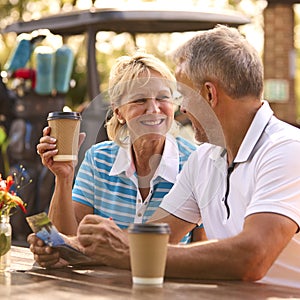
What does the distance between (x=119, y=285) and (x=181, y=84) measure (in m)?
0.95

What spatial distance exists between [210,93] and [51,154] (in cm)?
57

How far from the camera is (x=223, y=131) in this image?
3090 millimetres

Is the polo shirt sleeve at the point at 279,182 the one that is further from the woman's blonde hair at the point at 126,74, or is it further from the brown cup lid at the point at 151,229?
the woman's blonde hair at the point at 126,74

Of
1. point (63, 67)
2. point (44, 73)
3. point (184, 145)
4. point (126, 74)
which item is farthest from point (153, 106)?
point (63, 67)

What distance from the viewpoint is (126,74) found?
3.55 m

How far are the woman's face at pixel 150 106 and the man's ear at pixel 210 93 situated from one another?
1.39 ft

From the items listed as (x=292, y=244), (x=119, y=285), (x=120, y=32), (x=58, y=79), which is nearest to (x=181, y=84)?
(x=292, y=244)

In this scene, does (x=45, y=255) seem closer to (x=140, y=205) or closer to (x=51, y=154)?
(x=51, y=154)

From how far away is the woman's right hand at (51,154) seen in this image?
321 cm

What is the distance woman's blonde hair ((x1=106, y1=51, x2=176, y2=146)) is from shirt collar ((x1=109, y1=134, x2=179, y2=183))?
0.26ft

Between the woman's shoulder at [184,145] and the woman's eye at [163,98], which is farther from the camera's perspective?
the woman's shoulder at [184,145]

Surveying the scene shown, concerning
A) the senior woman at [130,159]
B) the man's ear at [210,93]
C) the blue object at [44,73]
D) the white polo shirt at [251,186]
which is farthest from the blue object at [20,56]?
the man's ear at [210,93]

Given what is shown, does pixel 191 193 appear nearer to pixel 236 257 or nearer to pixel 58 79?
pixel 236 257

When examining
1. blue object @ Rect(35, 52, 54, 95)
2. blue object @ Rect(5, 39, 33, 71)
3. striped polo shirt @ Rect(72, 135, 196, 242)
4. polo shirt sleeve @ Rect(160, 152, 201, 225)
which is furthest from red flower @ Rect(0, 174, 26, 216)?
blue object @ Rect(5, 39, 33, 71)
